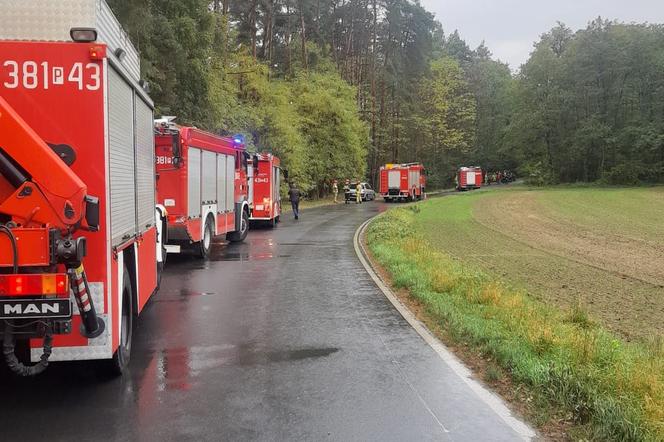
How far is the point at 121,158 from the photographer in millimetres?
5543

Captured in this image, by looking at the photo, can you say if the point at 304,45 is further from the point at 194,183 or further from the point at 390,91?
the point at 194,183

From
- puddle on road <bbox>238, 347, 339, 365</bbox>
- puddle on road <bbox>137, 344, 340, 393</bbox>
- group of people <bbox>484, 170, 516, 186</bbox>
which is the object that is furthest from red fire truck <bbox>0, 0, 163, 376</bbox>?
group of people <bbox>484, 170, 516, 186</bbox>

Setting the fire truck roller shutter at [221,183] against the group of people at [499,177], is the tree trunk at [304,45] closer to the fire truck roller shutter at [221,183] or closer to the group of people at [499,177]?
the fire truck roller shutter at [221,183]

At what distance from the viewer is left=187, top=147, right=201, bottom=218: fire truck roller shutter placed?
1336cm

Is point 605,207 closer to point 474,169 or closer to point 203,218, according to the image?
point 203,218

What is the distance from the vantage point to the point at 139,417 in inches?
187

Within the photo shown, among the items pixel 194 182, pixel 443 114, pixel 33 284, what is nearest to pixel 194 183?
pixel 194 182

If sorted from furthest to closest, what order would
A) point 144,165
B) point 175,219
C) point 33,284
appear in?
point 175,219
point 144,165
point 33,284

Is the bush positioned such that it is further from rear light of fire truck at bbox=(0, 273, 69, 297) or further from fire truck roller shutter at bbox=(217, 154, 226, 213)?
rear light of fire truck at bbox=(0, 273, 69, 297)

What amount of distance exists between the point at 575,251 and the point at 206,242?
11267mm

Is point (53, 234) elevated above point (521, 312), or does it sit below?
above

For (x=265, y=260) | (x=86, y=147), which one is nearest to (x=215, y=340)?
(x=86, y=147)

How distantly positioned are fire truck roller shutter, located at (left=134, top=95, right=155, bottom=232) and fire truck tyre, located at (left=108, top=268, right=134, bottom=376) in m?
0.83

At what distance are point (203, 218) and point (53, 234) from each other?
1046 centimetres
